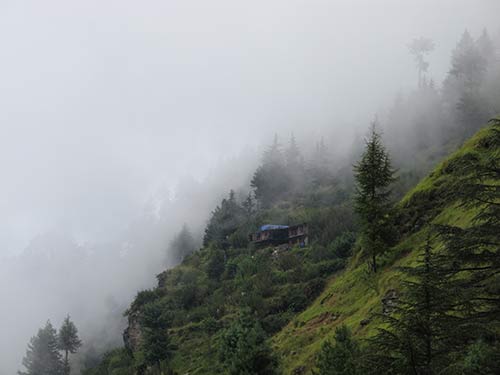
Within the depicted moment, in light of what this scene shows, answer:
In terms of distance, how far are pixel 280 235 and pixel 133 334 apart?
130ft

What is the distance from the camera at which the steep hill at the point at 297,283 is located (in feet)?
142

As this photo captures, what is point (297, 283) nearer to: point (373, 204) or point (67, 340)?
point (373, 204)

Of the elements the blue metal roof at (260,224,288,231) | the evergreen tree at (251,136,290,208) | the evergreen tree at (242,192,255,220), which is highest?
the evergreen tree at (251,136,290,208)

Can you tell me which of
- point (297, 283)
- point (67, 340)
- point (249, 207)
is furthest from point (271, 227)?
point (67, 340)

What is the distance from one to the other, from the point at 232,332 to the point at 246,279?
48.1m

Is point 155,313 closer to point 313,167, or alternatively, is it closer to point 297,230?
point 297,230

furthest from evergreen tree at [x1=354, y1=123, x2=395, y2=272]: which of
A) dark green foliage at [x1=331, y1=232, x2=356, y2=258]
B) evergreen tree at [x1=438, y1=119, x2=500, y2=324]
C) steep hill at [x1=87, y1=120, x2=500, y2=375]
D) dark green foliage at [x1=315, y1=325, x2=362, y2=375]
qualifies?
dark green foliage at [x1=331, y1=232, x2=356, y2=258]

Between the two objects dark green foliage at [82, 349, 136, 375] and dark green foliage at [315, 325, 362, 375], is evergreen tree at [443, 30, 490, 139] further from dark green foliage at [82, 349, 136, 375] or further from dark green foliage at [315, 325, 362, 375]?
dark green foliage at [315, 325, 362, 375]

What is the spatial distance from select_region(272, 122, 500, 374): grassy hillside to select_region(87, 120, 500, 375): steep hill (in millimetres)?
125

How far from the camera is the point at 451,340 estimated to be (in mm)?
15586

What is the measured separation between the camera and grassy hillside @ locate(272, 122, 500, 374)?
41.0m

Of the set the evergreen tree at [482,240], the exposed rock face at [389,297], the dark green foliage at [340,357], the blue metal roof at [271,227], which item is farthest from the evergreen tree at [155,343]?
the evergreen tree at [482,240]

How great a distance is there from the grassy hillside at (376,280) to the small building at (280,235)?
5268 cm

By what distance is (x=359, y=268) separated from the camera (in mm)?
52344
